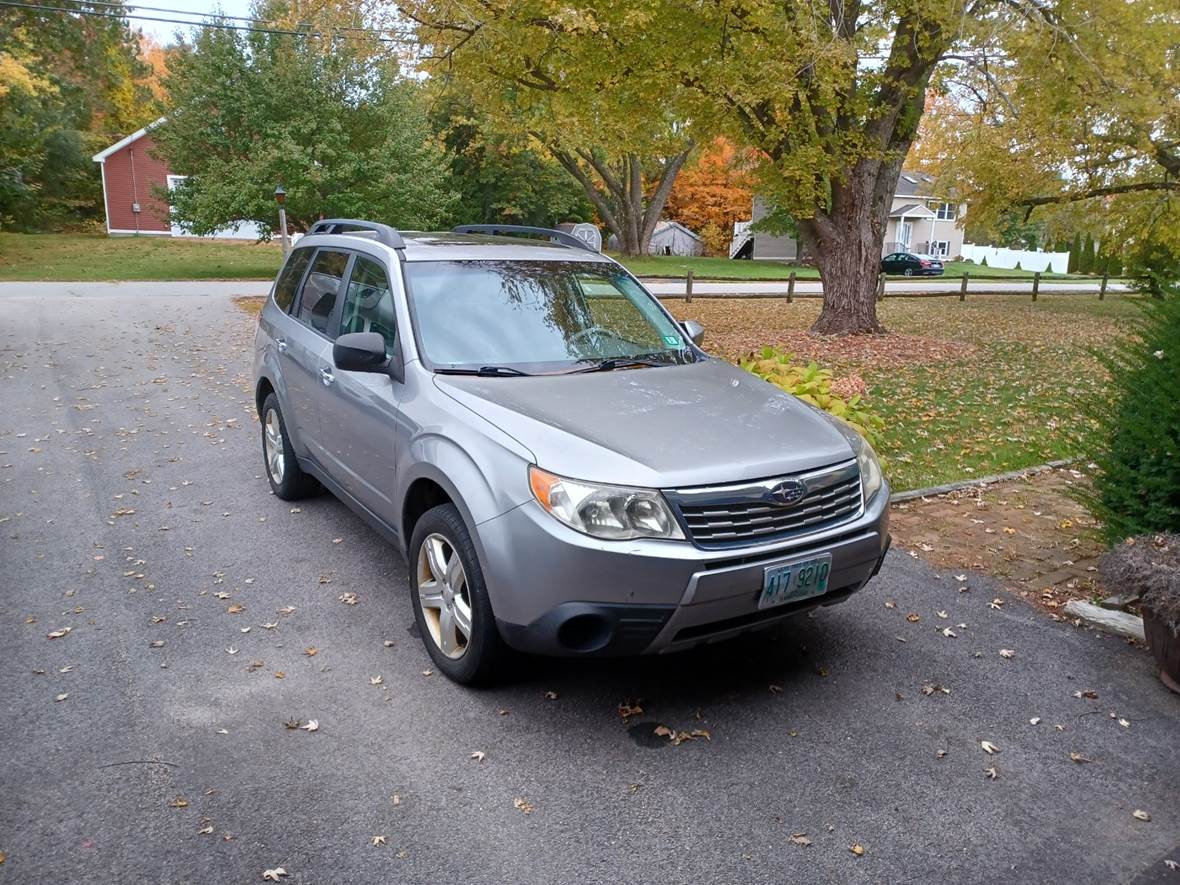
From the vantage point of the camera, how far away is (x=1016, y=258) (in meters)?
69.4

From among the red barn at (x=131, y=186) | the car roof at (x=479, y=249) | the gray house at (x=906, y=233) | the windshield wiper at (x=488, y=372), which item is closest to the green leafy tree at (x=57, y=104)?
the red barn at (x=131, y=186)

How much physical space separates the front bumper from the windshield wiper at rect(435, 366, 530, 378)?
0.97 m

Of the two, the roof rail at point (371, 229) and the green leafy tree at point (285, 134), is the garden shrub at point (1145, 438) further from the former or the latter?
the green leafy tree at point (285, 134)

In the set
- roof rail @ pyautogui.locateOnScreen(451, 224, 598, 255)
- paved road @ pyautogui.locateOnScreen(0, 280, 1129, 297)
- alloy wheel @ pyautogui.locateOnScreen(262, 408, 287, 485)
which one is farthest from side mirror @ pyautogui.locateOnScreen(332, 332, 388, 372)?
paved road @ pyautogui.locateOnScreen(0, 280, 1129, 297)

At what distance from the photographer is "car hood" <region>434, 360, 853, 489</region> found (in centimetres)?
343

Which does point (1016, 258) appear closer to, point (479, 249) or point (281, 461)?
point (281, 461)

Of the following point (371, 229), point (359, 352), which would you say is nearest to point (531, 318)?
point (359, 352)

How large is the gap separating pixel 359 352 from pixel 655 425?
147 centimetres

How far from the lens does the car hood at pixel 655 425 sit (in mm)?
3428

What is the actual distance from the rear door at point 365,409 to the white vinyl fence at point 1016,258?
212ft

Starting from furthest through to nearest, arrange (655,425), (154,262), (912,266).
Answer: (912,266), (154,262), (655,425)

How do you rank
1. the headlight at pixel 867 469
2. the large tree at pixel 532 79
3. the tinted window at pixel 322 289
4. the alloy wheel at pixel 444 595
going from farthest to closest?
the large tree at pixel 532 79
the tinted window at pixel 322 289
the headlight at pixel 867 469
the alloy wheel at pixel 444 595

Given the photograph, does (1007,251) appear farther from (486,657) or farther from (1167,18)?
(486,657)

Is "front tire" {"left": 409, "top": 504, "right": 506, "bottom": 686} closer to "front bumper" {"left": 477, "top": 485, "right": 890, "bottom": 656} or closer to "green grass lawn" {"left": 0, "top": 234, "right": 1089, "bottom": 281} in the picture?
"front bumper" {"left": 477, "top": 485, "right": 890, "bottom": 656}
